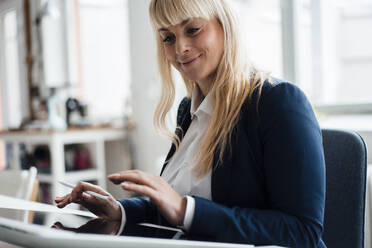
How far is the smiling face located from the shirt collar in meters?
0.06

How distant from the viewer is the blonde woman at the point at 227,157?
2.27 ft

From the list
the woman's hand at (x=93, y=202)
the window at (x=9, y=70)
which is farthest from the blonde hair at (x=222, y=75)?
the window at (x=9, y=70)

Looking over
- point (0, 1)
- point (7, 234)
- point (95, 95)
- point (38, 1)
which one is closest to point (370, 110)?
point (7, 234)

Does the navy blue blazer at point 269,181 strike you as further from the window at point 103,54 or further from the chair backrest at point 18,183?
the window at point 103,54

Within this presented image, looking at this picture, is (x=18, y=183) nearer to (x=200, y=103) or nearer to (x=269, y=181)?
(x=200, y=103)

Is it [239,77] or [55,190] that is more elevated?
[239,77]

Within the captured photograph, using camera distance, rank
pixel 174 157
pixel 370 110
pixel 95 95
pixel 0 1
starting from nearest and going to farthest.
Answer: pixel 174 157 → pixel 370 110 → pixel 95 95 → pixel 0 1

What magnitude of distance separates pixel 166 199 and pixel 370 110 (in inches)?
73.6

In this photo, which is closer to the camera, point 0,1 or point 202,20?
point 202,20

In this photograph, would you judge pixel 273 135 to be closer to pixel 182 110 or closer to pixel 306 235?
pixel 306 235

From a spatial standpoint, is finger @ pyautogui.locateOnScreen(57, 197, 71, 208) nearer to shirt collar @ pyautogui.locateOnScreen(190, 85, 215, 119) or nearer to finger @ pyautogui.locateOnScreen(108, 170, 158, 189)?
finger @ pyautogui.locateOnScreen(108, 170, 158, 189)

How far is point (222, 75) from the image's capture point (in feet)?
3.15

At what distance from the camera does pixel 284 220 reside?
72 centimetres

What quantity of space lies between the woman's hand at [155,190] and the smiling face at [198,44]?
41cm
